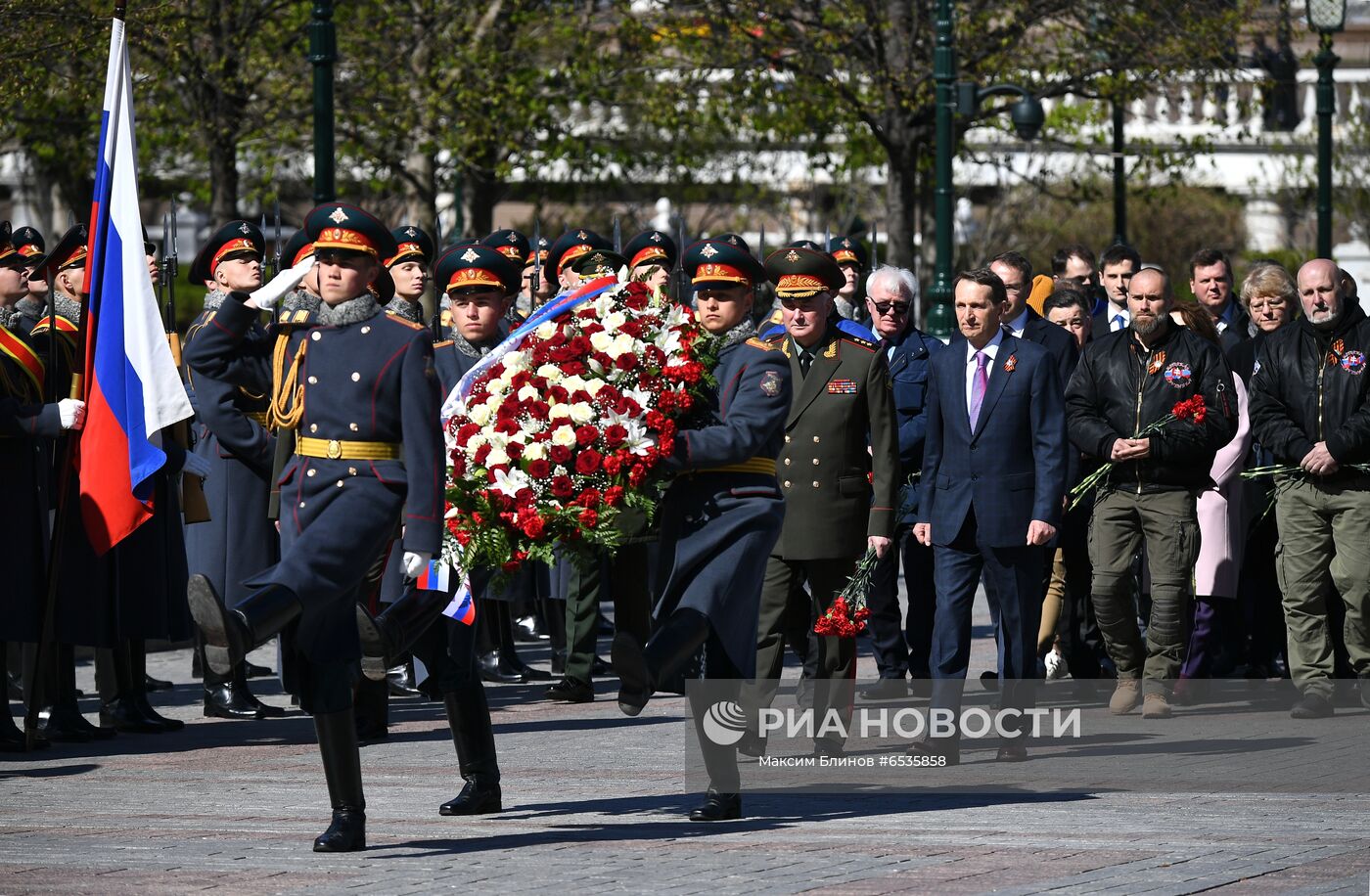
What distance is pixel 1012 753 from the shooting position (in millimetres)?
10039

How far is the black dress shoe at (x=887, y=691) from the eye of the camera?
12.3m

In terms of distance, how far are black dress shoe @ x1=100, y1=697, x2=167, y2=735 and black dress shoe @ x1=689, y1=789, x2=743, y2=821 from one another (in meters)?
3.90

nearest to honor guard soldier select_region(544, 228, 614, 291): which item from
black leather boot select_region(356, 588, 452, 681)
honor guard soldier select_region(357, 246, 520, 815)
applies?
honor guard soldier select_region(357, 246, 520, 815)

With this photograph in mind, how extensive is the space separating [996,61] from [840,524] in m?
17.8

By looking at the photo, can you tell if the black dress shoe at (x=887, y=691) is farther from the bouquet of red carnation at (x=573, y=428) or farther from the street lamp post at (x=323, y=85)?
the street lamp post at (x=323, y=85)

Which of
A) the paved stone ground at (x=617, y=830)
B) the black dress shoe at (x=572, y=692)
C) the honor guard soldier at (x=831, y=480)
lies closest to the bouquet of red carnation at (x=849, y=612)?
the honor guard soldier at (x=831, y=480)

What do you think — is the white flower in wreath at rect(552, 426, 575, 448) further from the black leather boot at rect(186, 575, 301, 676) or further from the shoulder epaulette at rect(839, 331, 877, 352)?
the shoulder epaulette at rect(839, 331, 877, 352)

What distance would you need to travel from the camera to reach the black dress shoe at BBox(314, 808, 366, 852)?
761 cm

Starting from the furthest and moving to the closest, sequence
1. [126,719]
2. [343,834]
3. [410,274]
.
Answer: [410,274] < [126,719] < [343,834]

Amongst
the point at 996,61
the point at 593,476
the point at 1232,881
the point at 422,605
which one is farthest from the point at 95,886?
the point at 996,61

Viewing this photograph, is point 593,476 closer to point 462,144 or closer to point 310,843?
point 310,843

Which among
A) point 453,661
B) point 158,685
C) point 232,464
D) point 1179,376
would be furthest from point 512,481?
point 158,685

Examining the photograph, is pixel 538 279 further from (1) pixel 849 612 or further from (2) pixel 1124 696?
(1) pixel 849 612

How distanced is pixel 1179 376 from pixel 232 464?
15.5ft
